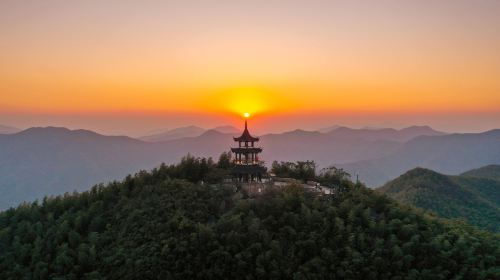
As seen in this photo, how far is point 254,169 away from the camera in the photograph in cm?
3491

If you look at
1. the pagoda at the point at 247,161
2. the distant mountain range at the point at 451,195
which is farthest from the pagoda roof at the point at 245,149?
the distant mountain range at the point at 451,195

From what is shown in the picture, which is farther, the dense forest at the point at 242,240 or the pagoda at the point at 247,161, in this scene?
the pagoda at the point at 247,161

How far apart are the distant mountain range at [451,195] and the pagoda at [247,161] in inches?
1498

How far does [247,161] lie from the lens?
117 feet

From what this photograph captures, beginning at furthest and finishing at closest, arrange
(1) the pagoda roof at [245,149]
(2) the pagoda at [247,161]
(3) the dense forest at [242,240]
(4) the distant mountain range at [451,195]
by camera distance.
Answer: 1. (4) the distant mountain range at [451,195]
2. (1) the pagoda roof at [245,149]
3. (2) the pagoda at [247,161]
4. (3) the dense forest at [242,240]

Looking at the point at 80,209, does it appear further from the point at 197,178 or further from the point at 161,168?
the point at 197,178

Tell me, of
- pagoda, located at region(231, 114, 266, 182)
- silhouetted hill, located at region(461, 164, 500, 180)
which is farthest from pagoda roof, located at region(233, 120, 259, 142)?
silhouetted hill, located at region(461, 164, 500, 180)

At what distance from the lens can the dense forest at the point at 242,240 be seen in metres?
26.8

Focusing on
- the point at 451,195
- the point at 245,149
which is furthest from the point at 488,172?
the point at 245,149

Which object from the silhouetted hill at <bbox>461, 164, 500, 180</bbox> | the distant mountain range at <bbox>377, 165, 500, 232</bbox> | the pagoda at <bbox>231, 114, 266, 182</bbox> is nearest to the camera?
the pagoda at <bbox>231, 114, 266, 182</bbox>

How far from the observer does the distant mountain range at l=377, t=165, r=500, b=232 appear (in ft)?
214

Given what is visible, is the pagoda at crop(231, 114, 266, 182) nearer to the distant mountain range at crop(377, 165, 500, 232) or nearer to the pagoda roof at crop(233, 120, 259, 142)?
the pagoda roof at crop(233, 120, 259, 142)

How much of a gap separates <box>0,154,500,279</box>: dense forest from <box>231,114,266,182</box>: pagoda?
5.90ft

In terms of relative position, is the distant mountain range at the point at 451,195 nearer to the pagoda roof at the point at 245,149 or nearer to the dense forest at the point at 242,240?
the dense forest at the point at 242,240
